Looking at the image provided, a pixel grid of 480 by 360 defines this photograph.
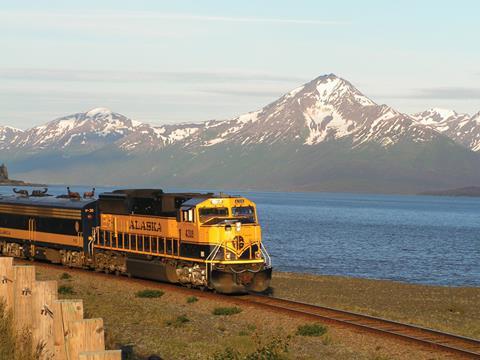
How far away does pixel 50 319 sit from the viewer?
1134 cm

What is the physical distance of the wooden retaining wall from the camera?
9.38 m

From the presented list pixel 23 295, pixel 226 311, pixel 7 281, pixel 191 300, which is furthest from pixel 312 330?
pixel 23 295

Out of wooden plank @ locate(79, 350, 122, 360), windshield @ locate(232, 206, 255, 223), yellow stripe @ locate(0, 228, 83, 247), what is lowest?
yellow stripe @ locate(0, 228, 83, 247)

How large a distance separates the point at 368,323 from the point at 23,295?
13.6 meters

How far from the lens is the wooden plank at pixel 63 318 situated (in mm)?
10094

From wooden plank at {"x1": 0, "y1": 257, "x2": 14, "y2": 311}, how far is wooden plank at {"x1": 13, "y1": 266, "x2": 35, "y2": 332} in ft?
1.78

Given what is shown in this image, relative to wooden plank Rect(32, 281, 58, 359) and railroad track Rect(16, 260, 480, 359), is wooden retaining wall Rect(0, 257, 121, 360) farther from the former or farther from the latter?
railroad track Rect(16, 260, 480, 359)

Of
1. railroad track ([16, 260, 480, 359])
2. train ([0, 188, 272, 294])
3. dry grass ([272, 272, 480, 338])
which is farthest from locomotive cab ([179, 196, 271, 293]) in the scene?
dry grass ([272, 272, 480, 338])

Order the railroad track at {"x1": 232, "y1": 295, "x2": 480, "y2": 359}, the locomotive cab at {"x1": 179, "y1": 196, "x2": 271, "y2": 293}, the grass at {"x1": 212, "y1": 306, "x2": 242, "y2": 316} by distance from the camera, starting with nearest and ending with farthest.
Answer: the railroad track at {"x1": 232, "y1": 295, "x2": 480, "y2": 359}, the grass at {"x1": 212, "y1": 306, "x2": 242, "y2": 316}, the locomotive cab at {"x1": 179, "y1": 196, "x2": 271, "y2": 293}

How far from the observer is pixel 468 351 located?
1959 centimetres

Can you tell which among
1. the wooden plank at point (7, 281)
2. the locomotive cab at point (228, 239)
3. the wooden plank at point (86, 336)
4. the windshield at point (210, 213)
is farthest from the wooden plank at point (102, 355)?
the windshield at point (210, 213)

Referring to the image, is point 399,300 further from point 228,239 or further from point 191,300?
point 191,300

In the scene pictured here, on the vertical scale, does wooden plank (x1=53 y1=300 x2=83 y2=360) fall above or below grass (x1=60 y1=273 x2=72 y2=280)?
above

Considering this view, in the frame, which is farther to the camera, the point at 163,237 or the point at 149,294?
the point at 163,237
